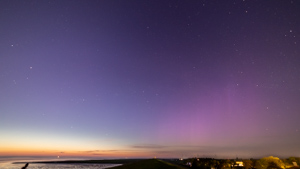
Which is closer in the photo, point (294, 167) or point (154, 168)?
point (294, 167)

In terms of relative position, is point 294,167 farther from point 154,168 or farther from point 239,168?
point 154,168

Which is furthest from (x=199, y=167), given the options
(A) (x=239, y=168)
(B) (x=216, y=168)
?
(A) (x=239, y=168)

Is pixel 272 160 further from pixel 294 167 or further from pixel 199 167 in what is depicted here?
pixel 199 167

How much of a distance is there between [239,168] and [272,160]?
955cm

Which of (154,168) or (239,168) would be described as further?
→ (154,168)

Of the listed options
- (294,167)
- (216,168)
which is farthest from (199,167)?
(294,167)

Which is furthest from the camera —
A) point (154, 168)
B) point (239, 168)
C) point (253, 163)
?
point (154, 168)

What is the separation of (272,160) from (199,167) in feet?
66.2

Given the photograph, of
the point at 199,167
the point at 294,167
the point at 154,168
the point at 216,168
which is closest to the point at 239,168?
the point at 216,168

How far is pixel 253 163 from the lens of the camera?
67750 millimetres

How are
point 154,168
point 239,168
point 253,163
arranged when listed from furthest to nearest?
point 154,168
point 253,163
point 239,168

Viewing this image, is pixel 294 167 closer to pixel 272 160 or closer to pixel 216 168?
pixel 272 160

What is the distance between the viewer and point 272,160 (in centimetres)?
6303

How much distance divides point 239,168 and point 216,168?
611cm
